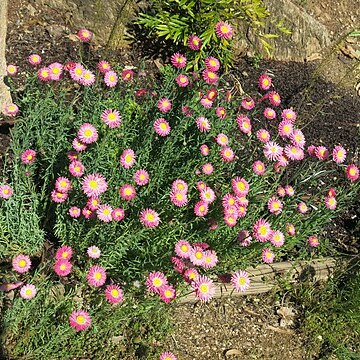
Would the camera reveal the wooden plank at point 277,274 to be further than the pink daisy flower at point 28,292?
Yes

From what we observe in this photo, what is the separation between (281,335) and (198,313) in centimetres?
49

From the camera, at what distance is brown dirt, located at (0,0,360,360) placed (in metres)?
3.17

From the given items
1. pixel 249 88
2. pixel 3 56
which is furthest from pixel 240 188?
pixel 249 88

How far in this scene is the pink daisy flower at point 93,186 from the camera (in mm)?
2506

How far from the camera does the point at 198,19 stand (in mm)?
4262

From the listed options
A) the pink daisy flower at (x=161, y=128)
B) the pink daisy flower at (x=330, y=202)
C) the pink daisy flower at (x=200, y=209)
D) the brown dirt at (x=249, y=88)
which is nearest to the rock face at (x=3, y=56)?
the brown dirt at (x=249, y=88)

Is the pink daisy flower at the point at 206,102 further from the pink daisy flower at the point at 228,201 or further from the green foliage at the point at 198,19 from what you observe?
the green foliage at the point at 198,19

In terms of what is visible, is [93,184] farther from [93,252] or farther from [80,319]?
[80,319]

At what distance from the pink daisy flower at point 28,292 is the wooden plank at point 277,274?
101 centimetres

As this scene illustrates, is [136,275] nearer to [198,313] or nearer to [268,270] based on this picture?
[198,313]

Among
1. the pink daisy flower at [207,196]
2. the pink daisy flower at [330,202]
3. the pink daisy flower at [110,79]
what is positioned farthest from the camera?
the pink daisy flower at [330,202]

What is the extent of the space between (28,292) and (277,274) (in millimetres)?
1562

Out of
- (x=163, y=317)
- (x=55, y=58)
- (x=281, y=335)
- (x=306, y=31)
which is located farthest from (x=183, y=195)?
(x=306, y=31)

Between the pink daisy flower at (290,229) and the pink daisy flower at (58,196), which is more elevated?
the pink daisy flower at (290,229)
